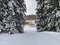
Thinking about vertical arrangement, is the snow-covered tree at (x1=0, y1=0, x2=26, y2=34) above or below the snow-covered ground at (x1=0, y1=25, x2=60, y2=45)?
above

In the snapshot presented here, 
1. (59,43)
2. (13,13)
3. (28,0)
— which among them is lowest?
(59,43)

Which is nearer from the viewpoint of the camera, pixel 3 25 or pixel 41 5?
pixel 3 25

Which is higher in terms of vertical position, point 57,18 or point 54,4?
point 54,4

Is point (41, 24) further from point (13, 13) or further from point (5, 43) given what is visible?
point (5, 43)

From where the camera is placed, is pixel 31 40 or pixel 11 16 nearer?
pixel 31 40

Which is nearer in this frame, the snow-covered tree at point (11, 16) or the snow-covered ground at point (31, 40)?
the snow-covered ground at point (31, 40)

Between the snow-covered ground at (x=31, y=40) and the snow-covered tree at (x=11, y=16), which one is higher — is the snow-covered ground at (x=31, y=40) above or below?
below

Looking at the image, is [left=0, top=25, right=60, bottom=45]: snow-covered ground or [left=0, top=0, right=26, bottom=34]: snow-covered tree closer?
[left=0, top=25, right=60, bottom=45]: snow-covered ground

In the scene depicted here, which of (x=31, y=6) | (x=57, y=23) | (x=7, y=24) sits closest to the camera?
(x=7, y=24)

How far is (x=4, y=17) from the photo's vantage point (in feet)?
→ 28.7

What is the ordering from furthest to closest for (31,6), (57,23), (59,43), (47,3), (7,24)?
(31,6) < (47,3) < (57,23) < (7,24) < (59,43)

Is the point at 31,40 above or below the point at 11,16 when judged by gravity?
below

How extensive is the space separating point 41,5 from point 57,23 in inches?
80.6

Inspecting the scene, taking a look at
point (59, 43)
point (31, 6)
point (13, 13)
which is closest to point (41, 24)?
point (13, 13)
